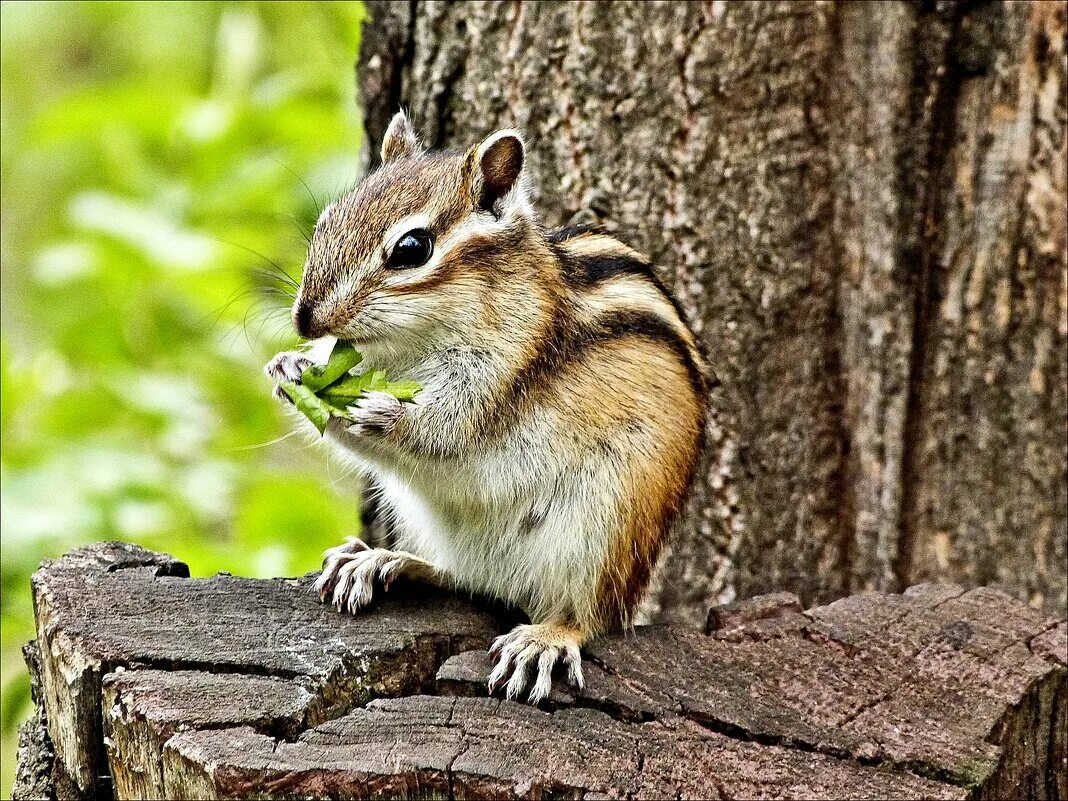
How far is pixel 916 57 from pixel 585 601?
1921 millimetres

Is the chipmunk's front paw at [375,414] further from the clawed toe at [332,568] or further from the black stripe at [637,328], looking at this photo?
the black stripe at [637,328]

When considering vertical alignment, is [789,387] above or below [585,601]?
above

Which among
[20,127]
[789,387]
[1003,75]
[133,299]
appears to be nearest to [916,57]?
[1003,75]

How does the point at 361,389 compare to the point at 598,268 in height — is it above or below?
below

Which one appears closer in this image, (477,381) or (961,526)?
(477,381)

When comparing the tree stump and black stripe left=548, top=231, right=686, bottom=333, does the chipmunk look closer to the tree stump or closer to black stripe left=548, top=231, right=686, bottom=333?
black stripe left=548, top=231, right=686, bottom=333

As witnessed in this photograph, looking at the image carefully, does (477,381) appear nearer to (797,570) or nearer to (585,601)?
(585,601)

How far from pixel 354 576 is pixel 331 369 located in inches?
19.1

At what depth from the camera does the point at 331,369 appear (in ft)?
9.07

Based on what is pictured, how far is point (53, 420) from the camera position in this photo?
12.7ft

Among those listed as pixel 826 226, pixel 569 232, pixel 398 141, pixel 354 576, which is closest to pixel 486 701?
pixel 354 576

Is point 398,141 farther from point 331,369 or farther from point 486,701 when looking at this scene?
point 486,701

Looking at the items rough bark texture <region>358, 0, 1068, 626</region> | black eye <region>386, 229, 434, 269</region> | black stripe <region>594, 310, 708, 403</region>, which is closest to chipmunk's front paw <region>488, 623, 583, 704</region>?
black stripe <region>594, 310, 708, 403</region>

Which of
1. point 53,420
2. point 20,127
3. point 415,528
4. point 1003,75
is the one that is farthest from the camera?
point 20,127
